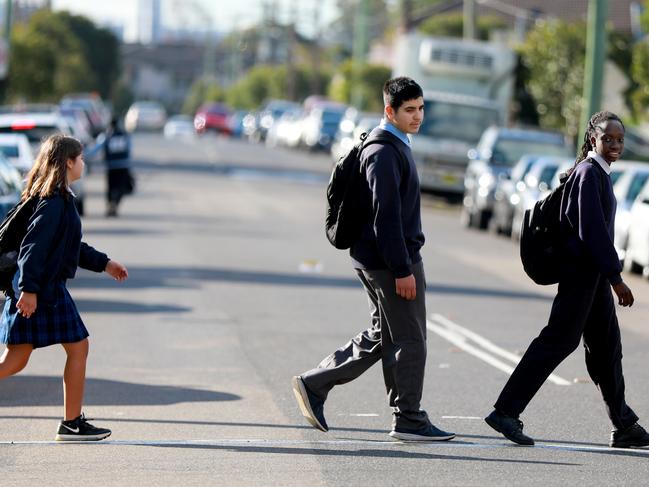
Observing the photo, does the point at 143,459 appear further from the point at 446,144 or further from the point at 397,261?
the point at 446,144

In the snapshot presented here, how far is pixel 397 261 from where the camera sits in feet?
26.3

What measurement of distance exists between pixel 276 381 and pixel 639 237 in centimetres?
1022

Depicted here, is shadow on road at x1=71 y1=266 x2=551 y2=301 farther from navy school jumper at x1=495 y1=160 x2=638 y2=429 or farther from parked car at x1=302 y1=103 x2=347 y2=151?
parked car at x1=302 y1=103 x2=347 y2=151

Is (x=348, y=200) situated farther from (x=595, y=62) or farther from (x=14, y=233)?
(x=595, y=62)

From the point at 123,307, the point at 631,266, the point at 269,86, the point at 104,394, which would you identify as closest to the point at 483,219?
the point at 631,266

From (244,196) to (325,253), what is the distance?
1356 centimetres

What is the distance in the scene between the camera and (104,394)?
403 inches

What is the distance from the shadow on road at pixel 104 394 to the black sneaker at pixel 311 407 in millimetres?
1496

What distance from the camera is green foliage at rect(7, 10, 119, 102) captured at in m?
54.4

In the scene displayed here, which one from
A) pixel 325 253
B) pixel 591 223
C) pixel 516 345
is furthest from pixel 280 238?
pixel 591 223

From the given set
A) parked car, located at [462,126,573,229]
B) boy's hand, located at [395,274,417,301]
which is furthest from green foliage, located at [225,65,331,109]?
boy's hand, located at [395,274,417,301]

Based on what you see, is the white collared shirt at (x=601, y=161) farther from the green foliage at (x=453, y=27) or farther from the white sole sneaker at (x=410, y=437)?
the green foliage at (x=453, y=27)

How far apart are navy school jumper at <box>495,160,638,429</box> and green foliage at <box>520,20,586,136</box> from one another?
104 ft

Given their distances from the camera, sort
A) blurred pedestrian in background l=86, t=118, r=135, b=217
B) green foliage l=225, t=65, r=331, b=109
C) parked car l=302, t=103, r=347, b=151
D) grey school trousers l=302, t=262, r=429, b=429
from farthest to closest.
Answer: green foliage l=225, t=65, r=331, b=109 < parked car l=302, t=103, r=347, b=151 < blurred pedestrian in background l=86, t=118, r=135, b=217 < grey school trousers l=302, t=262, r=429, b=429
